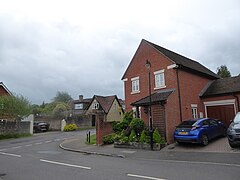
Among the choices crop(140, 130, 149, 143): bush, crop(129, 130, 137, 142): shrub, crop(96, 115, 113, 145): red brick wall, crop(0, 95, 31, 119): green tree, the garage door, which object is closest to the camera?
crop(140, 130, 149, 143): bush

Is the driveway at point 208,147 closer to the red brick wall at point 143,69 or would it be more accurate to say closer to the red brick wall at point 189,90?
the red brick wall at point 189,90

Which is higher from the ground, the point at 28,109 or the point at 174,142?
the point at 28,109

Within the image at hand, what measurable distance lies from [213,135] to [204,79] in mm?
9196

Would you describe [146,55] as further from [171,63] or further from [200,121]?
[200,121]

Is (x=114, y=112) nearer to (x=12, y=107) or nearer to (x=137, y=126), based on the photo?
(x=12, y=107)

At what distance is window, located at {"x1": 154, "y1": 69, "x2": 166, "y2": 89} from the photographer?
19831mm

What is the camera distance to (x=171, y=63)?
19.2 metres

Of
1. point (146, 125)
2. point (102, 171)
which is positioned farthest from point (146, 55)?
point (102, 171)

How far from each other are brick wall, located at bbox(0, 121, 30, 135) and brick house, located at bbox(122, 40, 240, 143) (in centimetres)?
1656

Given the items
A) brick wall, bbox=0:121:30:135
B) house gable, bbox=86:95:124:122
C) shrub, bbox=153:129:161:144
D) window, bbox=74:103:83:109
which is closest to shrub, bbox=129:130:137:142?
shrub, bbox=153:129:161:144

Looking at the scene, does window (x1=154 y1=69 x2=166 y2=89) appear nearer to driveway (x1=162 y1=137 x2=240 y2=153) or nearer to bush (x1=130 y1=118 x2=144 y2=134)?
bush (x1=130 y1=118 x2=144 y2=134)

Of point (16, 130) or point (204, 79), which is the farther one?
point (16, 130)

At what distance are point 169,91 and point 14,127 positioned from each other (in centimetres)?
2205

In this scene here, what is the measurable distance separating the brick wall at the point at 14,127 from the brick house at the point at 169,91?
1656 centimetres
